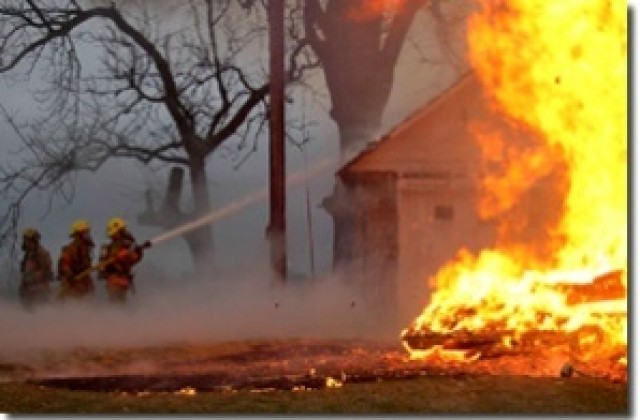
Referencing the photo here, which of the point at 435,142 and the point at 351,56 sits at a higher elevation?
the point at 351,56

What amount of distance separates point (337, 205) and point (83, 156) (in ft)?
9.89

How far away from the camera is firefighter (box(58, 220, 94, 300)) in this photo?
12680mm

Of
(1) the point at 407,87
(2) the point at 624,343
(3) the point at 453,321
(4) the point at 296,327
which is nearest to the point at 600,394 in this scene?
(2) the point at 624,343

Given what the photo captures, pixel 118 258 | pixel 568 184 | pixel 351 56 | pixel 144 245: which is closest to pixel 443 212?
pixel 351 56

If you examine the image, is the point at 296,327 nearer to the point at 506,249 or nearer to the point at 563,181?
the point at 506,249

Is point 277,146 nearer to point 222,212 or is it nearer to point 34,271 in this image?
point 222,212

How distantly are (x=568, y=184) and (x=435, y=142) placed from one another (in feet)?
8.51

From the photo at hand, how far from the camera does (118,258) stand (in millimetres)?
12758

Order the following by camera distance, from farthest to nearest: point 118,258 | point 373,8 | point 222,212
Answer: point 373,8
point 222,212
point 118,258

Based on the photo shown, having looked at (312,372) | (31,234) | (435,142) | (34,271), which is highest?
(435,142)

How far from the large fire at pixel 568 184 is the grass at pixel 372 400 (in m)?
0.95

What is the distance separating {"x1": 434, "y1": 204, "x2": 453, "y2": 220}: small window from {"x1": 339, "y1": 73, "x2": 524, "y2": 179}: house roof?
40 cm

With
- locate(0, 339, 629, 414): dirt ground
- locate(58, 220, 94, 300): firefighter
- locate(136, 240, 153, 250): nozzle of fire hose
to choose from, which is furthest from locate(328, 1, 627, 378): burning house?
locate(58, 220, 94, 300): firefighter

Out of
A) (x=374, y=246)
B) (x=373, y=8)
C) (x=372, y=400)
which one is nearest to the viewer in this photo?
(x=372, y=400)
